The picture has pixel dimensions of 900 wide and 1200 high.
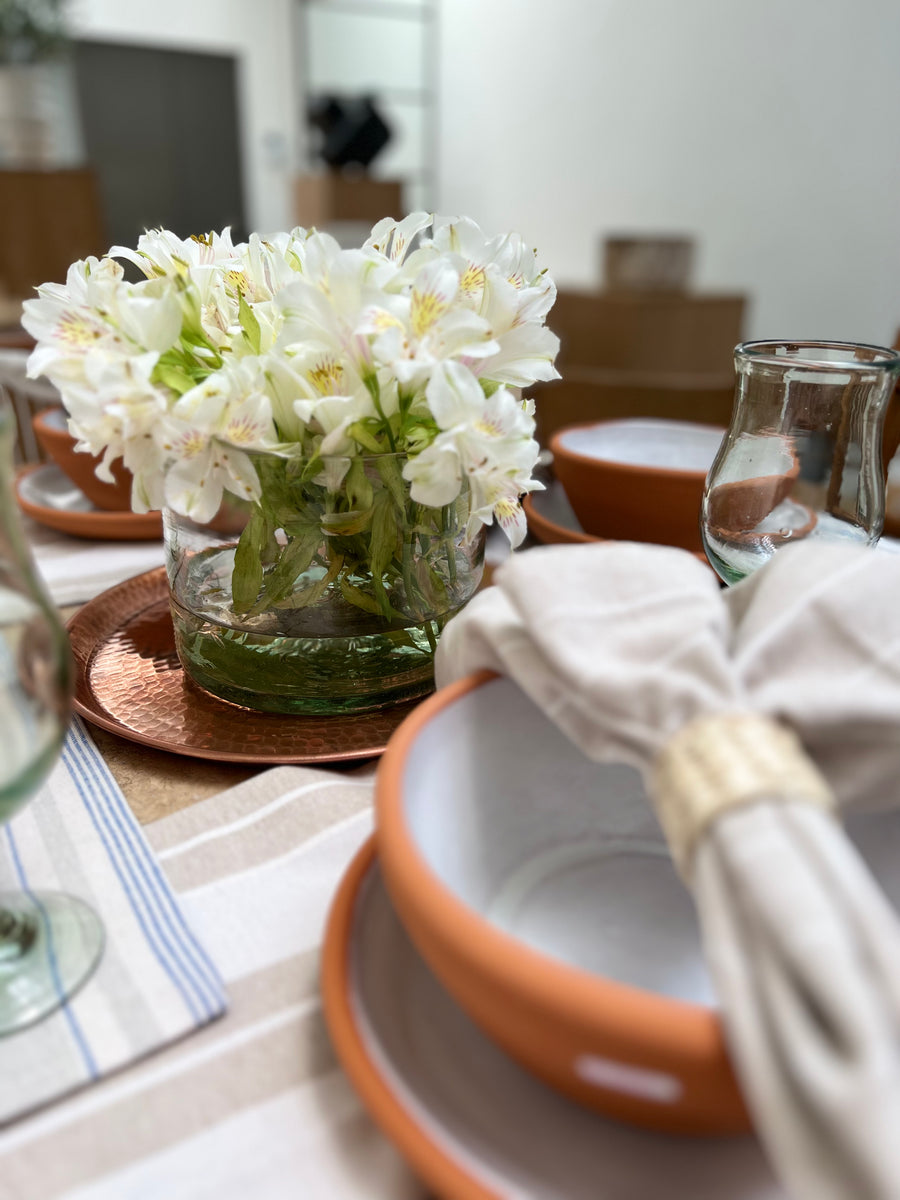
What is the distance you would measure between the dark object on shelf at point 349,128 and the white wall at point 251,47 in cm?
65

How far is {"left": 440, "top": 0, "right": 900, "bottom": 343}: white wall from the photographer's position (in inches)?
85.7

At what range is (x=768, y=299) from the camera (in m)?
2.54

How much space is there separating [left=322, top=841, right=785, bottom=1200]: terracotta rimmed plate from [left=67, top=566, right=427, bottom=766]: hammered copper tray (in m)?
0.17

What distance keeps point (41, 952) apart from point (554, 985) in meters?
0.22

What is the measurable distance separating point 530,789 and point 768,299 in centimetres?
252

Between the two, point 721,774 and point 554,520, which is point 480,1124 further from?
point 554,520

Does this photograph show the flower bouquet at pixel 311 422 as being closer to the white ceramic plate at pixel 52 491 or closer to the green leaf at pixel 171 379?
the green leaf at pixel 171 379

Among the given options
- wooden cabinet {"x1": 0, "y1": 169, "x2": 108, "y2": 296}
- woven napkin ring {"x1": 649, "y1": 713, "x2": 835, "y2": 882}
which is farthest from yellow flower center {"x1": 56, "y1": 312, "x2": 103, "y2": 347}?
wooden cabinet {"x1": 0, "y1": 169, "x2": 108, "y2": 296}

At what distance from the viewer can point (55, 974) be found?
0.34m

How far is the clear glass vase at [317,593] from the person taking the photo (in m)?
0.46

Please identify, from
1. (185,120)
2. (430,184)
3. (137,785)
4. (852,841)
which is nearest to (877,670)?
(852,841)

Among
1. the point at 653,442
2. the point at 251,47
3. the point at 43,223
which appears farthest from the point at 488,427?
the point at 251,47

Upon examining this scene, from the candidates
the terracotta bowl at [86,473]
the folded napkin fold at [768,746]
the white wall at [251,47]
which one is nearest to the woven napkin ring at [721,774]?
the folded napkin fold at [768,746]

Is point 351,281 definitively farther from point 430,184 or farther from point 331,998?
point 430,184
